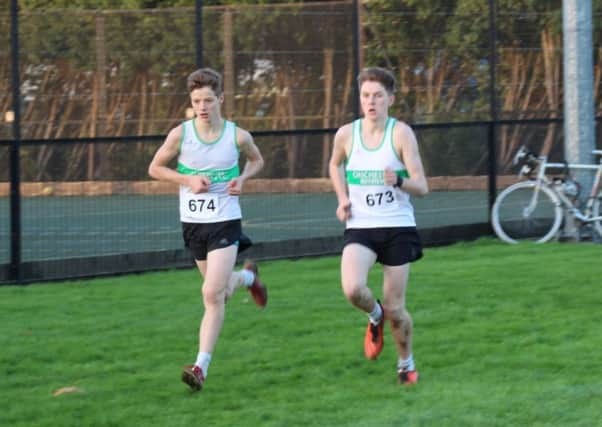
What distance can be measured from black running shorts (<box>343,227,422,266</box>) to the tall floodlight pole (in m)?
7.09

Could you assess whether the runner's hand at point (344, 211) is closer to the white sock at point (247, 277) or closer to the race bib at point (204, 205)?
the race bib at point (204, 205)

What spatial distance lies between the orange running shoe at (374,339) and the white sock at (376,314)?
0.06ft

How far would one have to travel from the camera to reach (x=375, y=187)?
7363 millimetres

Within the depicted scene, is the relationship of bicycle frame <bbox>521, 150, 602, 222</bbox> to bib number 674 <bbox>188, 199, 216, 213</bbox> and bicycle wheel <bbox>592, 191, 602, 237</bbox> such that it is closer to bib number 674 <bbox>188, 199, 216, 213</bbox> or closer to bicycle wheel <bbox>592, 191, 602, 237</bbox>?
bicycle wheel <bbox>592, 191, 602, 237</bbox>

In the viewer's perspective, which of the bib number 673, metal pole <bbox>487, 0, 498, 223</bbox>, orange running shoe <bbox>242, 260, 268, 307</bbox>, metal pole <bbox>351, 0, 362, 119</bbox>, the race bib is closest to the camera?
the bib number 673

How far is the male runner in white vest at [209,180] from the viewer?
25.3 feet

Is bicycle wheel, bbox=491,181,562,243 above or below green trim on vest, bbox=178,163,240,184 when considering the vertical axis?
below

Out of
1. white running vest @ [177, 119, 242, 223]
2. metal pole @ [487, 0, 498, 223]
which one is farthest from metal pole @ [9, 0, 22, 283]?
metal pole @ [487, 0, 498, 223]

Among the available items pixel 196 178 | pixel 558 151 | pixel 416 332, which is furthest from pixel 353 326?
pixel 558 151

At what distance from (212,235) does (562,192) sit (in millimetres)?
7226

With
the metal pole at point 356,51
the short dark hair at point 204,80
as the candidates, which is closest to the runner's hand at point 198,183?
the short dark hair at point 204,80

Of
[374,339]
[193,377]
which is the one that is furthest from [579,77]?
[193,377]

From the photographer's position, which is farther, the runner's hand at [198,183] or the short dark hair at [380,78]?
the runner's hand at [198,183]

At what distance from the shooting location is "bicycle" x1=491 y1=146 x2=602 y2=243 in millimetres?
14266
